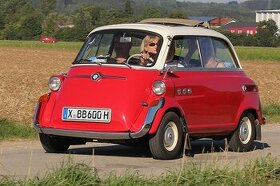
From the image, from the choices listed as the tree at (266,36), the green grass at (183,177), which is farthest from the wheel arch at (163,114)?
the tree at (266,36)

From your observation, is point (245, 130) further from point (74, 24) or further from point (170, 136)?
point (74, 24)

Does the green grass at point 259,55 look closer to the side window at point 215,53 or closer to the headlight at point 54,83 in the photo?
the side window at point 215,53

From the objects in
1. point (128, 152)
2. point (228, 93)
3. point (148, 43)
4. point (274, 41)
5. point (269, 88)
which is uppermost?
point (148, 43)

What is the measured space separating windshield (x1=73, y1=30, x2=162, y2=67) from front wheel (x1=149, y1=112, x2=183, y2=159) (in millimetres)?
855

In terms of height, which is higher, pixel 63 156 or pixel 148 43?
pixel 148 43

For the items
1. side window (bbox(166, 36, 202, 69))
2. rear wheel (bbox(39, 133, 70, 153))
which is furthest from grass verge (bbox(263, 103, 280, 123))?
rear wheel (bbox(39, 133, 70, 153))

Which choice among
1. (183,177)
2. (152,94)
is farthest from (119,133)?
(183,177)

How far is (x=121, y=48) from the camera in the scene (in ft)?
35.8

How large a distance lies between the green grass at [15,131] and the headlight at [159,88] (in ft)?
12.4

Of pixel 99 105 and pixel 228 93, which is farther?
pixel 228 93

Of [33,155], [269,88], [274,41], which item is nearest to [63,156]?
[33,155]

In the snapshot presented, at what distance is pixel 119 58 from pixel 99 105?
1.02 meters

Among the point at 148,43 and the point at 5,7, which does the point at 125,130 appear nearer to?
the point at 148,43

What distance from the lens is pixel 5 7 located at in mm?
164875
